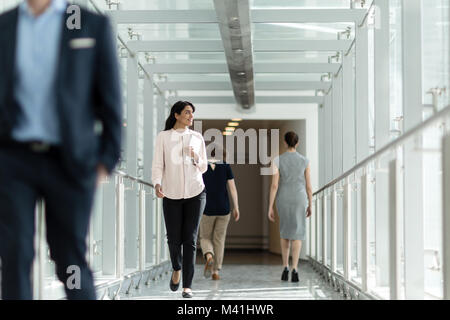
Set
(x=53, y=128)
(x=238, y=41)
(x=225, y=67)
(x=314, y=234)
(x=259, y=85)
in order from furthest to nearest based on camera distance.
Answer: (x=259, y=85), (x=314, y=234), (x=225, y=67), (x=238, y=41), (x=53, y=128)

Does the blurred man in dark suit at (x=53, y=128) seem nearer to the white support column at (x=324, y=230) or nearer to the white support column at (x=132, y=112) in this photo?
the white support column at (x=132, y=112)

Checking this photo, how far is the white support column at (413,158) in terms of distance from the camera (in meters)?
3.97

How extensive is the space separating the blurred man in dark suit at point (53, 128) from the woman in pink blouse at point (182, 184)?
10.2 feet

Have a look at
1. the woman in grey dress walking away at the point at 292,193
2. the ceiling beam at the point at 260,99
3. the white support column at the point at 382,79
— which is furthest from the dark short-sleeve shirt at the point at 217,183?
the ceiling beam at the point at 260,99

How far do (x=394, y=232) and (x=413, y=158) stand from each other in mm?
452

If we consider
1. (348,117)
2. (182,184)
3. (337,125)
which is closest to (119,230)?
(182,184)

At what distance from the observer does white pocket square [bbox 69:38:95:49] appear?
97.0 inches

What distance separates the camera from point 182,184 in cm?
566

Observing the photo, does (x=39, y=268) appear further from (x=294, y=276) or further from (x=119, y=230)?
(x=294, y=276)

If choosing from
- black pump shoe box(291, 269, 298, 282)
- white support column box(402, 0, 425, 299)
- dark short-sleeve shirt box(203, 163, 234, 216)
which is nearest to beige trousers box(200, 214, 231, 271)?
dark short-sleeve shirt box(203, 163, 234, 216)

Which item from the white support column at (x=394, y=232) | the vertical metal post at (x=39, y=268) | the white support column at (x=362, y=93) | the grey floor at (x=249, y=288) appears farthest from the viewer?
the white support column at (x=362, y=93)
